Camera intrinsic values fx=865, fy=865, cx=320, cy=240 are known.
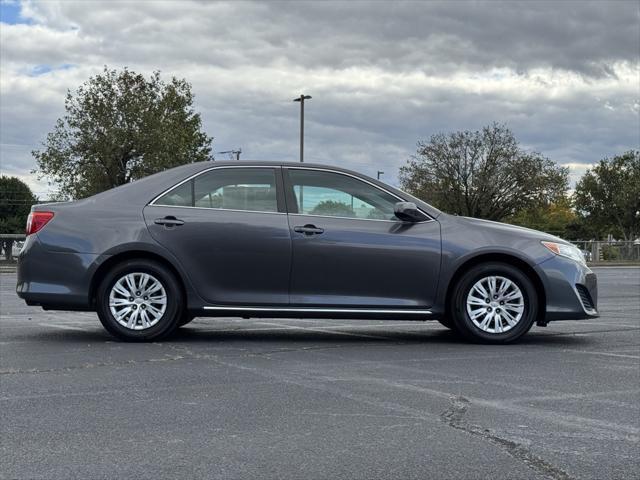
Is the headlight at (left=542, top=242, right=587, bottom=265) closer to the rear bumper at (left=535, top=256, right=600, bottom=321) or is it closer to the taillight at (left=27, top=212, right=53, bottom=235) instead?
the rear bumper at (left=535, top=256, right=600, bottom=321)

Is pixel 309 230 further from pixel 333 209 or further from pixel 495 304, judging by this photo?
pixel 495 304

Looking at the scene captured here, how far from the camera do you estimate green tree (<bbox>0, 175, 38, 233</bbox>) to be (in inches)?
2923

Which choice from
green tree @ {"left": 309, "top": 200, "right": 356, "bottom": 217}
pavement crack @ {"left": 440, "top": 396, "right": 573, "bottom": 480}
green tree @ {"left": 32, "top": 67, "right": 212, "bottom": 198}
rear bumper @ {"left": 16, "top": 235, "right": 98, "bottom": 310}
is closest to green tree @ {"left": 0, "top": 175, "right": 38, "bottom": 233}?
green tree @ {"left": 32, "top": 67, "right": 212, "bottom": 198}

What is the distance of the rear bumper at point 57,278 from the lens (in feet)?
25.0

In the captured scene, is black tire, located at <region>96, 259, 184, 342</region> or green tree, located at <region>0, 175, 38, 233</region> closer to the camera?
black tire, located at <region>96, 259, 184, 342</region>

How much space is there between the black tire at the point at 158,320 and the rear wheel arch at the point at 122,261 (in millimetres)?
87

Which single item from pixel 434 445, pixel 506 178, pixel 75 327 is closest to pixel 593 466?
pixel 434 445

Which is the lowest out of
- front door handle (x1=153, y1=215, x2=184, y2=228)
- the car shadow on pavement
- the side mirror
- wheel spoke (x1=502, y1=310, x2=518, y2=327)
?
the car shadow on pavement

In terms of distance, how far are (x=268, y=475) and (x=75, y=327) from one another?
5.85 metres

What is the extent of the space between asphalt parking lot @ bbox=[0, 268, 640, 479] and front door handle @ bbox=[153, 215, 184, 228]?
3.48 ft

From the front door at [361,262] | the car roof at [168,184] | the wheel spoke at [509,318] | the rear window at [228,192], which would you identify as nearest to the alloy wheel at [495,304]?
the wheel spoke at [509,318]

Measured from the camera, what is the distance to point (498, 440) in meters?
4.31

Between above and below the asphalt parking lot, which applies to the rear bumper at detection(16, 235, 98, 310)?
above

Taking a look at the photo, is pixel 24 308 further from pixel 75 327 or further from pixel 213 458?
pixel 213 458
